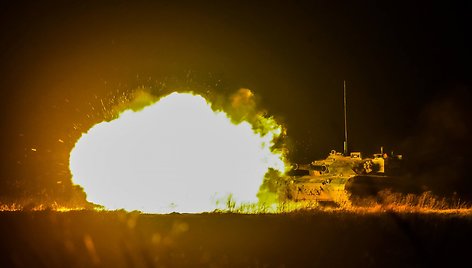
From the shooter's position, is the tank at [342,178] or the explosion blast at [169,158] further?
the tank at [342,178]

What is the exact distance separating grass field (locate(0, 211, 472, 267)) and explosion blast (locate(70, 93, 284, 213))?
4700mm

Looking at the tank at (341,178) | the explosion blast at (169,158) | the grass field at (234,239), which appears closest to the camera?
the grass field at (234,239)

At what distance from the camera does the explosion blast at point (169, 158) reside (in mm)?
22922

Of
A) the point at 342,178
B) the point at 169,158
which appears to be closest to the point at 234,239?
the point at 169,158

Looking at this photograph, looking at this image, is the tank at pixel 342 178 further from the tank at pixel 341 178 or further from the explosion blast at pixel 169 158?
the explosion blast at pixel 169 158

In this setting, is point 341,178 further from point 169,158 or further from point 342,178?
point 169,158

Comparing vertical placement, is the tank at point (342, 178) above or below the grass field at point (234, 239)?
above

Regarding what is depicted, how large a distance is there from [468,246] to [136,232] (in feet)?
28.5

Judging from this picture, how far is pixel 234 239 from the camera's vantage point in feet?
54.0

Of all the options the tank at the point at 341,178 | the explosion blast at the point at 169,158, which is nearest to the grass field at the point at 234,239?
the explosion blast at the point at 169,158

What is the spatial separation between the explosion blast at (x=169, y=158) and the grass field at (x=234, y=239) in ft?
15.4

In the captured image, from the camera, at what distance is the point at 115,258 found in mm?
15570

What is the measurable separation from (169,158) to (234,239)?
7733mm

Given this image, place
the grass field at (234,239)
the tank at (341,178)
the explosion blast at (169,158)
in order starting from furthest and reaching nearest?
the tank at (341,178) < the explosion blast at (169,158) < the grass field at (234,239)
